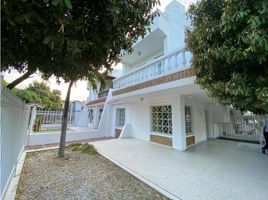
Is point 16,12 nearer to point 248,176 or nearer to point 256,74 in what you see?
point 256,74

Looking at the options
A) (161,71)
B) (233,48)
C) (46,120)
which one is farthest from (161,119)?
(46,120)

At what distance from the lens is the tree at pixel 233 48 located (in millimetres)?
2391

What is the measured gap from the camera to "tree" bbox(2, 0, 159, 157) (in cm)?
173

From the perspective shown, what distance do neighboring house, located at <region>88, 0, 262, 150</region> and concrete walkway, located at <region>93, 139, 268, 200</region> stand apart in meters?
2.27

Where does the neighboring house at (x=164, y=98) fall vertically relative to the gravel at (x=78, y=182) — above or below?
above

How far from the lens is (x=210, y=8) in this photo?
355 cm

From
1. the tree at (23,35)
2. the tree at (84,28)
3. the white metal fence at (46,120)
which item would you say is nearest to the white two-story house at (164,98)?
the white metal fence at (46,120)

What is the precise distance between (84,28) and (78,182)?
401 cm

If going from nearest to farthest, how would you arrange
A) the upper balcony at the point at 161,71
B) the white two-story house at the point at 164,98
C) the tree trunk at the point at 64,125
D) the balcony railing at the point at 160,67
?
the upper balcony at the point at 161,71 < the balcony railing at the point at 160,67 < the tree trunk at the point at 64,125 < the white two-story house at the point at 164,98

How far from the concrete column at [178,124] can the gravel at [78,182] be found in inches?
160

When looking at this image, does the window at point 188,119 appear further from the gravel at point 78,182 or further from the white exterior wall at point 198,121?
the gravel at point 78,182

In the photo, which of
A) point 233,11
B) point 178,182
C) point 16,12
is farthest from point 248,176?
point 16,12

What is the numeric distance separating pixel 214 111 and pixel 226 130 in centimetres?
215

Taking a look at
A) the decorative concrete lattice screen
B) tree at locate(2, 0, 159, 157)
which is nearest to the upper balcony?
the decorative concrete lattice screen
